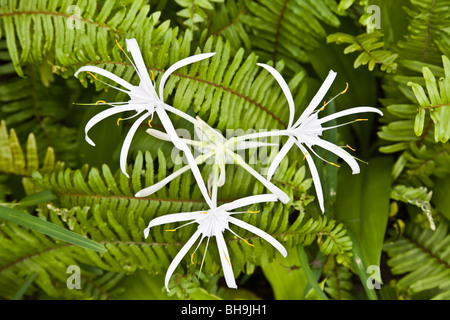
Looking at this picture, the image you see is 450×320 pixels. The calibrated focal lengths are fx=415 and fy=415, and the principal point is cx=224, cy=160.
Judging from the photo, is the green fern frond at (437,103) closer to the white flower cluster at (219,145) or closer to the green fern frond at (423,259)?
the white flower cluster at (219,145)

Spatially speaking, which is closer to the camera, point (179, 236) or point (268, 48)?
point (179, 236)

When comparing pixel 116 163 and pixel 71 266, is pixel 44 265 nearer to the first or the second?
pixel 71 266

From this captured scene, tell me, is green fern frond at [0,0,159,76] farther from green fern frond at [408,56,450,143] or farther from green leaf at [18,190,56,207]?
green fern frond at [408,56,450,143]

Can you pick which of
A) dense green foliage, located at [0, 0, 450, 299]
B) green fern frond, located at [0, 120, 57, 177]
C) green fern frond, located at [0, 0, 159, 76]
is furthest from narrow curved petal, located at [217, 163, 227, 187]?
green fern frond, located at [0, 120, 57, 177]

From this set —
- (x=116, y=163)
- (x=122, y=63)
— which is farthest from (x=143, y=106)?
(x=116, y=163)

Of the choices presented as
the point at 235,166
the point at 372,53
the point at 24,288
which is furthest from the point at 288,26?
the point at 24,288

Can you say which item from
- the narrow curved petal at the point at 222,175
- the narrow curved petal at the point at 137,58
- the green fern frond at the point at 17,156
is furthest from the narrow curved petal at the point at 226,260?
the green fern frond at the point at 17,156
